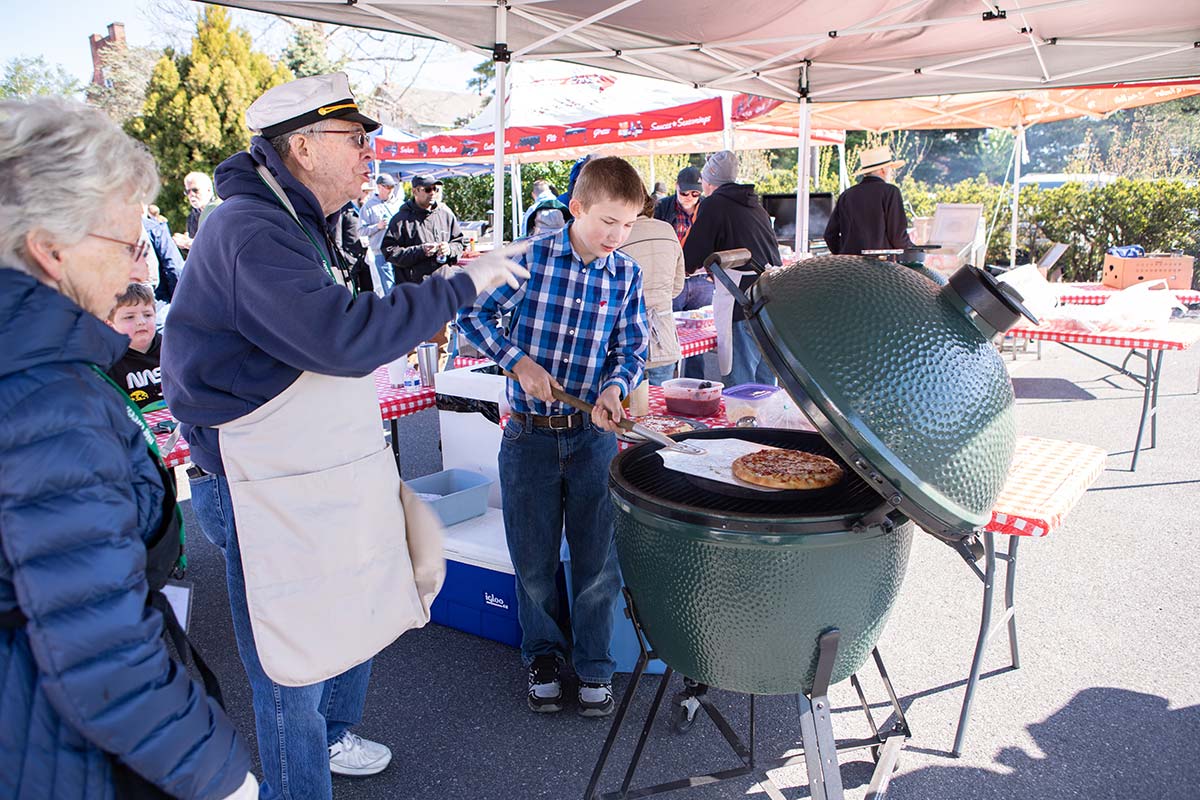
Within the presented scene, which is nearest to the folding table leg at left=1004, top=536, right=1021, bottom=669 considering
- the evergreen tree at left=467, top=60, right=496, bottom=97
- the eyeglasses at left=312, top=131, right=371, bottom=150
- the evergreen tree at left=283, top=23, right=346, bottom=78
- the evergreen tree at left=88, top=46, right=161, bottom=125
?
the eyeglasses at left=312, top=131, right=371, bottom=150

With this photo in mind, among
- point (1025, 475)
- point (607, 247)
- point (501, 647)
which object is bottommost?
point (501, 647)

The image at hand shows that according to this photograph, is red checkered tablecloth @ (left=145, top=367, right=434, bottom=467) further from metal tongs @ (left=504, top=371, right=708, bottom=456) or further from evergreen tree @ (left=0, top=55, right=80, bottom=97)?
evergreen tree @ (left=0, top=55, right=80, bottom=97)

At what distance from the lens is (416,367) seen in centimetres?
403

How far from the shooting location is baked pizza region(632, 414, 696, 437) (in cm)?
283

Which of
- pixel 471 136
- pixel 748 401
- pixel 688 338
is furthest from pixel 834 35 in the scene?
pixel 471 136

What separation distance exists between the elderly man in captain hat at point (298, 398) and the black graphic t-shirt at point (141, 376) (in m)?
1.92

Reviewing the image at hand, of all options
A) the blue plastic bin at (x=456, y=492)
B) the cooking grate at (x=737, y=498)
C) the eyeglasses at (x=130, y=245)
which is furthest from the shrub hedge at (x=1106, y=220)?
the eyeglasses at (x=130, y=245)

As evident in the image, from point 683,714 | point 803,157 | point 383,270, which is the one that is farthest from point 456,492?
point 383,270

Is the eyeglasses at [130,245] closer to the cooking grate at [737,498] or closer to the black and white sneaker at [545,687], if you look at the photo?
the cooking grate at [737,498]

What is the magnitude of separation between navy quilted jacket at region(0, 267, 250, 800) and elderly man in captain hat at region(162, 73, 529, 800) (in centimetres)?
46

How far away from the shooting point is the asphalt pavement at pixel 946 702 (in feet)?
7.97

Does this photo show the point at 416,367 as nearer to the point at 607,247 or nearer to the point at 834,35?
the point at 607,247

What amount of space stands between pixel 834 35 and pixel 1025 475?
3.14 meters

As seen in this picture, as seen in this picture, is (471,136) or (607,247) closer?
(607,247)
